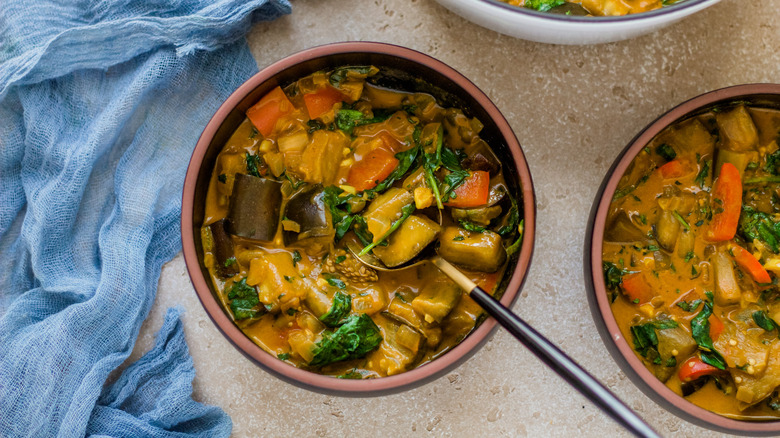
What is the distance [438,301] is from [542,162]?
2.24 feet

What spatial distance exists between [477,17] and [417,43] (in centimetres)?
37

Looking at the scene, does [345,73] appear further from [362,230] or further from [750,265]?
[750,265]

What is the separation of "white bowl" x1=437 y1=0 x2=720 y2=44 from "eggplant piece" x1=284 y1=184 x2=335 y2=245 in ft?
2.31

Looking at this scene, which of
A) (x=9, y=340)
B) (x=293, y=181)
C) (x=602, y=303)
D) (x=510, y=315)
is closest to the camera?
A: (x=510, y=315)

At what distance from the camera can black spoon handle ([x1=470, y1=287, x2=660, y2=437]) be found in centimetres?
150

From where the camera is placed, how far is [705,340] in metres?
2.06

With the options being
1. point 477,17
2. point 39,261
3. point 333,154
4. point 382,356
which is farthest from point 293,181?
point 39,261

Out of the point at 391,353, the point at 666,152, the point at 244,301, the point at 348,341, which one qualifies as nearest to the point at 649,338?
the point at 666,152

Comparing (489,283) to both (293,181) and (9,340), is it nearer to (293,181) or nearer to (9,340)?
(293,181)

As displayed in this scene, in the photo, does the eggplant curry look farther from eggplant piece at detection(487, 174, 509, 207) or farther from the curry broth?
the curry broth

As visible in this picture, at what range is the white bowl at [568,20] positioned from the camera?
1774 millimetres

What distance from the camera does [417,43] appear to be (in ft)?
7.73

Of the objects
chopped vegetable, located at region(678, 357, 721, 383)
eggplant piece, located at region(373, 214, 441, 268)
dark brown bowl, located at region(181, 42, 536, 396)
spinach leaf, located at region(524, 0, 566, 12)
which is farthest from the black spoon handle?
spinach leaf, located at region(524, 0, 566, 12)

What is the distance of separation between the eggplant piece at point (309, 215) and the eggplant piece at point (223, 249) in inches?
7.1
